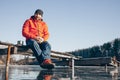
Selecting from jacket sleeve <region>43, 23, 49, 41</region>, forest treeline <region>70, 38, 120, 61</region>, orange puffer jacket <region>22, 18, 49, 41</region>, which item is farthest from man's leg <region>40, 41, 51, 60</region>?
forest treeline <region>70, 38, 120, 61</region>

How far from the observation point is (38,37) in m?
6.26

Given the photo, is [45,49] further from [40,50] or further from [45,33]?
[45,33]

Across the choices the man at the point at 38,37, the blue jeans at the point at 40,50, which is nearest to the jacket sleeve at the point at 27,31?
the man at the point at 38,37

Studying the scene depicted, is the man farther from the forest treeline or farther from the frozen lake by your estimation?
the forest treeline

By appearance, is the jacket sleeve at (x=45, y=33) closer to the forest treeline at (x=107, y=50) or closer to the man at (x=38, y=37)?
the man at (x=38, y=37)

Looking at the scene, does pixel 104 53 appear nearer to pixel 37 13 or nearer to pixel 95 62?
pixel 95 62

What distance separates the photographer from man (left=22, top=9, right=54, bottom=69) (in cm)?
588

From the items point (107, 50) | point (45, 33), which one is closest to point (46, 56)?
point (45, 33)

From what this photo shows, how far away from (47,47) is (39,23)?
1041mm

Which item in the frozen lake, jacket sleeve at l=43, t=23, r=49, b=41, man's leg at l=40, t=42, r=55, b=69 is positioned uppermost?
jacket sleeve at l=43, t=23, r=49, b=41

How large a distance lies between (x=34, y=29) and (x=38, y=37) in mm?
500

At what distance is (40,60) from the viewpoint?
5984 mm

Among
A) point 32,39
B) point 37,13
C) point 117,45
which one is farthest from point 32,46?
point 117,45

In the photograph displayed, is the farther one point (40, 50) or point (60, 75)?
point (40, 50)
